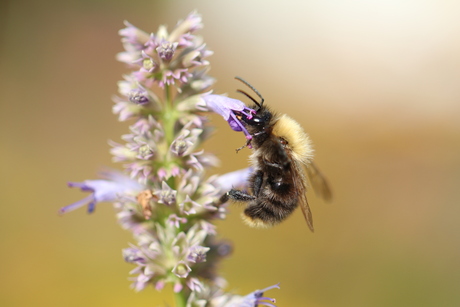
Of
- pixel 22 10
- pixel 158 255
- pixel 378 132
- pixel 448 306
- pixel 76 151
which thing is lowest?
pixel 448 306

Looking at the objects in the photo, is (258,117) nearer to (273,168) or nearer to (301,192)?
(273,168)

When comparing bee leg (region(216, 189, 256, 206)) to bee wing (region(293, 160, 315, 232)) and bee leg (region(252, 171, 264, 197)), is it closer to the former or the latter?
bee leg (region(252, 171, 264, 197))

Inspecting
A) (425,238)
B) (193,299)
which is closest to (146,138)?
(193,299)

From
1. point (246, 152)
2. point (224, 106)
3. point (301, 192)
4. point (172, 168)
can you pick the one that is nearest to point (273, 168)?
point (301, 192)

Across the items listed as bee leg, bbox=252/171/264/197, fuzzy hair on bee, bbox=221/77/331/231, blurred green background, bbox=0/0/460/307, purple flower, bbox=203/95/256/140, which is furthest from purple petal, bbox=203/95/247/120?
blurred green background, bbox=0/0/460/307

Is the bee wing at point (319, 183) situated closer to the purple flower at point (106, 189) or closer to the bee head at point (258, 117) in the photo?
the bee head at point (258, 117)

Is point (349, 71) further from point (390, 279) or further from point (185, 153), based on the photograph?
point (185, 153)

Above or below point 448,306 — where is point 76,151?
above
